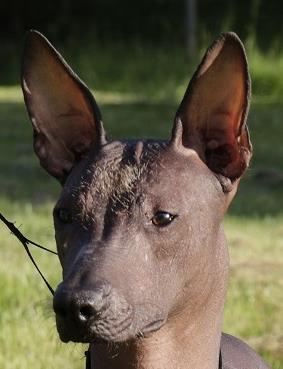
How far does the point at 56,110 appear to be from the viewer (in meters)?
3.09

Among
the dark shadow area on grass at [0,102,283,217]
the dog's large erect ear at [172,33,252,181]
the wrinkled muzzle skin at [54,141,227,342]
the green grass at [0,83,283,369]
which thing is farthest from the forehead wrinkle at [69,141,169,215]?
the dark shadow area on grass at [0,102,283,217]

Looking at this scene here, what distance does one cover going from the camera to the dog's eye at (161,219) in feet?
9.03

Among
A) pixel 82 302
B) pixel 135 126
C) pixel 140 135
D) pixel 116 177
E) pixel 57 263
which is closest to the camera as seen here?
pixel 82 302

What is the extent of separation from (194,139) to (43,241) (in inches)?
134

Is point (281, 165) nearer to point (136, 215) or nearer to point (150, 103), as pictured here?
point (150, 103)

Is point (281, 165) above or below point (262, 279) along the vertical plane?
below

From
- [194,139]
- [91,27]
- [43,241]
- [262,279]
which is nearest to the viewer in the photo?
[194,139]

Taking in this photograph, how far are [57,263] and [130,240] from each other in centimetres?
309

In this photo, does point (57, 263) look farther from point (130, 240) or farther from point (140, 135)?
point (140, 135)

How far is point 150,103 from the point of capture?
14781 mm

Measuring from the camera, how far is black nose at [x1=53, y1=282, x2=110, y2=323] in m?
2.51

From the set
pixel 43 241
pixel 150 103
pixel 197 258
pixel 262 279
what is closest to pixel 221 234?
pixel 197 258

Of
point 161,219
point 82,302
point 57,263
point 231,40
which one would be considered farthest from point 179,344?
point 57,263

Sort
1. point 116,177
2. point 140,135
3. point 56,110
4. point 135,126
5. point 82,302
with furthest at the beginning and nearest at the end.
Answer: point 135,126
point 140,135
point 56,110
point 116,177
point 82,302
